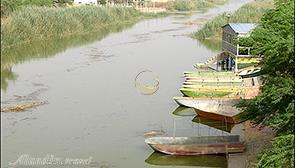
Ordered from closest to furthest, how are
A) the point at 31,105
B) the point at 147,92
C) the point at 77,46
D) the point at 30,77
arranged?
the point at 31,105 → the point at 147,92 → the point at 30,77 → the point at 77,46

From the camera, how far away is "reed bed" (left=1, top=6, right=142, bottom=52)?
2556 centimetres

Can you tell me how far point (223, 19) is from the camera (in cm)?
4094

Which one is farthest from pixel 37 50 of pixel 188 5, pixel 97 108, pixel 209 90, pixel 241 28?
pixel 188 5

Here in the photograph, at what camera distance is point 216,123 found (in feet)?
55.8

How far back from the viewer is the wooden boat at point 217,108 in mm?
16703

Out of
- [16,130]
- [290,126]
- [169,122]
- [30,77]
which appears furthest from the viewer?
[30,77]

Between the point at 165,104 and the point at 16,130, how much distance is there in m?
6.72

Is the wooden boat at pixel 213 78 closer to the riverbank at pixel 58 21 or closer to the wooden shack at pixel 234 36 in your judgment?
the wooden shack at pixel 234 36

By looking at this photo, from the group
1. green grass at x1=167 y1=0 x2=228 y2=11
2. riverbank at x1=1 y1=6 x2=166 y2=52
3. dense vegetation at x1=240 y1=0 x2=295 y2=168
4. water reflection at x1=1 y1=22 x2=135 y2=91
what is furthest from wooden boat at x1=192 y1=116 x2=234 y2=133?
green grass at x1=167 y1=0 x2=228 y2=11

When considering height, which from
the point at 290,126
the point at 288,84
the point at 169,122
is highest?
the point at 288,84

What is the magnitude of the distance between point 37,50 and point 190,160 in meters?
20.3

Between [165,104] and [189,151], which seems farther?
[165,104]

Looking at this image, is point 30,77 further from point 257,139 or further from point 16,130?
point 257,139

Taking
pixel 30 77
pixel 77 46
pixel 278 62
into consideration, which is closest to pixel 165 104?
pixel 30 77
